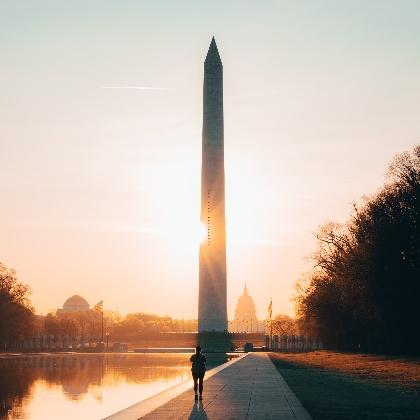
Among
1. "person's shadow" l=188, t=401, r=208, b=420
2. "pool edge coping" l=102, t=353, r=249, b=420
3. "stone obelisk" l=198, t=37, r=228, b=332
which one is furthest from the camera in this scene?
"stone obelisk" l=198, t=37, r=228, b=332

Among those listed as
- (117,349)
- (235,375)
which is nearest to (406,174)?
(235,375)

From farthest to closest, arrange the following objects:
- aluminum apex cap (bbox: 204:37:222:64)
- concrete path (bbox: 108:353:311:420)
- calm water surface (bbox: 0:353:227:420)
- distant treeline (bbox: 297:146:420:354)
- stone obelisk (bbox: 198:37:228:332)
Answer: aluminum apex cap (bbox: 204:37:222:64)
stone obelisk (bbox: 198:37:228:332)
distant treeline (bbox: 297:146:420:354)
calm water surface (bbox: 0:353:227:420)
concrete path (bbox: 108:353:311:420)

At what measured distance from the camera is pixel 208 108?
8344 cm

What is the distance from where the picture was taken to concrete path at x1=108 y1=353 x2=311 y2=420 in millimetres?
20484

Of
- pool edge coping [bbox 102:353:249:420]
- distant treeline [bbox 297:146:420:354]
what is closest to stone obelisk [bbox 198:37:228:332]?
distant treeline [bbox 297:146:420:354]

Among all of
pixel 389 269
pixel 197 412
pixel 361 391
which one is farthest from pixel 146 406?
pixel 389 269

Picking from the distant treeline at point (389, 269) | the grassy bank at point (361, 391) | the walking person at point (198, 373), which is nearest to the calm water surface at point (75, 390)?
the walking person at point (198, 373)

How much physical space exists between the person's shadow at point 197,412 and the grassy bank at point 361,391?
2690 millimetres

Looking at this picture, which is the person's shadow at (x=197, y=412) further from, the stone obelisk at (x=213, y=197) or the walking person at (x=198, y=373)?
the stone obelisk at (x=213, y=197)

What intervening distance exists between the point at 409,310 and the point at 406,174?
934 centimetres

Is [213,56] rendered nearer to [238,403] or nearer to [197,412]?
[238,403]

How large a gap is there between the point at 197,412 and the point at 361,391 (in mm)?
8755

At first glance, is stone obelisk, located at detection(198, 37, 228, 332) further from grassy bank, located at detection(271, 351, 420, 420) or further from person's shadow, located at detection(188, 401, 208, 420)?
person's shadow, located at detection(188, 401, 208, 420)

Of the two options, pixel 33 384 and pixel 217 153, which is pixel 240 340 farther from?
pixel 33 384
